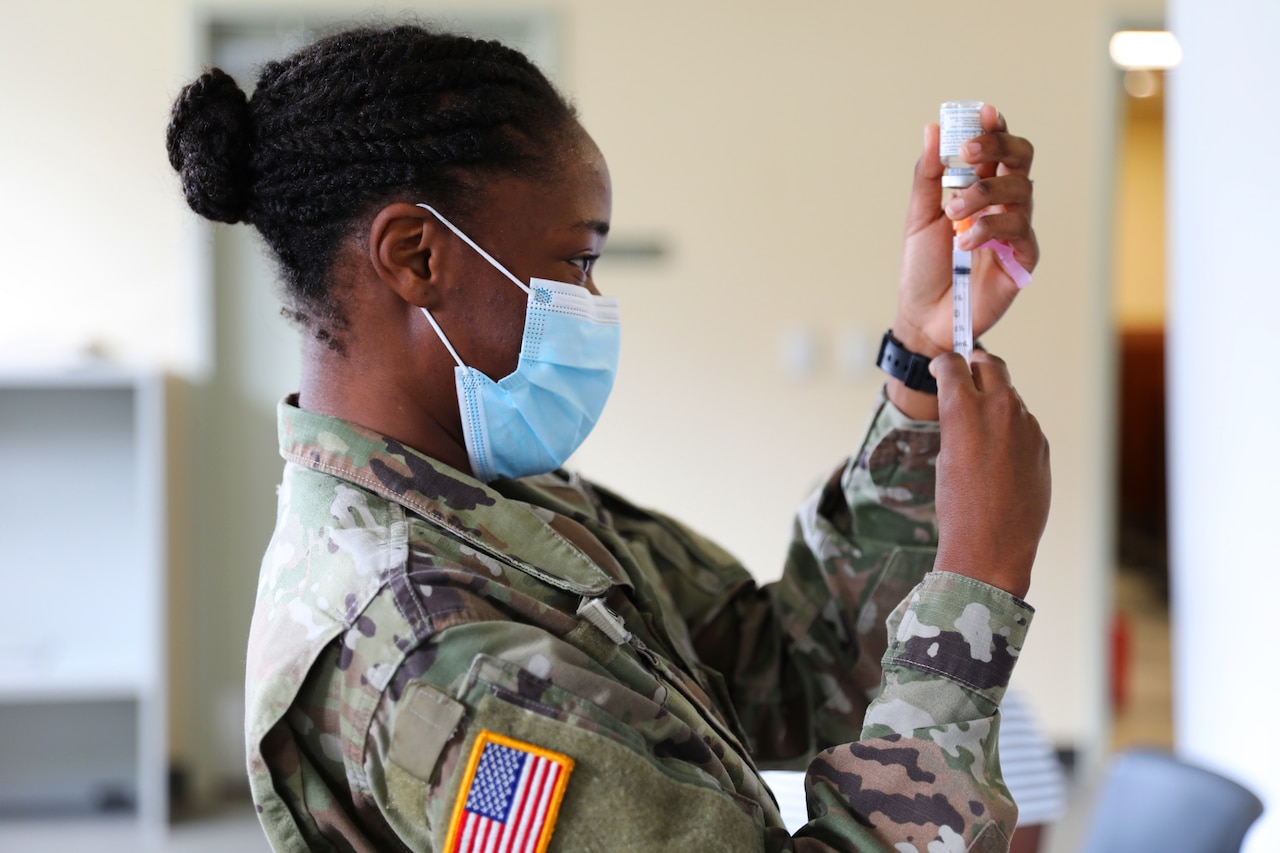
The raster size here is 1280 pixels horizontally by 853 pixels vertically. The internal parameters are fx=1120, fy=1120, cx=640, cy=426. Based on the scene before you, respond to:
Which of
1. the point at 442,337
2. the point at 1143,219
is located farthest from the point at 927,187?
the point at 1143,219

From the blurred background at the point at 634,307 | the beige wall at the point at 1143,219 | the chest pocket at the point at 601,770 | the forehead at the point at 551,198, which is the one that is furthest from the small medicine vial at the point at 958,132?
the beige wall at the point at 1143,219

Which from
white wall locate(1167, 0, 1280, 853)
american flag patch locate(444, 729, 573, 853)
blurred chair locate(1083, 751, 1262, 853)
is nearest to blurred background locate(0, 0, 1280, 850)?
white wall locate(1167, 0, 1280, 853)

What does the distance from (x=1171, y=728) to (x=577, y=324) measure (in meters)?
3.62

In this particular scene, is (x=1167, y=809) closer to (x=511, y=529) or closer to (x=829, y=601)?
(x=829, y=601)

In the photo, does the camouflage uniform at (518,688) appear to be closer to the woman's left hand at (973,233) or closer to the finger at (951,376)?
the finger at (951,376)

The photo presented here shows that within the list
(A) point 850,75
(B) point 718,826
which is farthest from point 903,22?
(B) point 718,826

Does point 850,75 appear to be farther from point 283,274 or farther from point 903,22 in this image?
point 283,274

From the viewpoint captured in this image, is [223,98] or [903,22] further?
A: [903,22]

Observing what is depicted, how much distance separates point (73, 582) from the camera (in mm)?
3207

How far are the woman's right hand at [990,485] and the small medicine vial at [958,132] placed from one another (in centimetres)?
20

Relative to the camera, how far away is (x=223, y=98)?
917mm

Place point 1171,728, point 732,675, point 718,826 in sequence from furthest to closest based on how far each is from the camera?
point 1171,728 → point 732,675 → point 718,826

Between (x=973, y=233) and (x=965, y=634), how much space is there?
1.13 ft

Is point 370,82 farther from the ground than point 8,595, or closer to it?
farther from the ground
